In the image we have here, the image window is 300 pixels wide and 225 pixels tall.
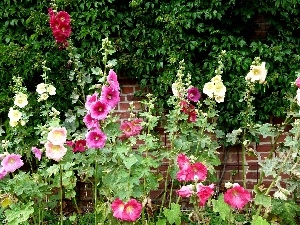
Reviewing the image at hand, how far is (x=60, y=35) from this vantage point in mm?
4141

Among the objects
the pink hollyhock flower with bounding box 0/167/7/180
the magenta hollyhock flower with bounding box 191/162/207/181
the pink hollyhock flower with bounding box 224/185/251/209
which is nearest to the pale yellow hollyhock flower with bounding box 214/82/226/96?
the magenta hollyhock flower with bounding box 191/162/207/181

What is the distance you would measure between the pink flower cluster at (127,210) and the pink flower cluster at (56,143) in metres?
0.39

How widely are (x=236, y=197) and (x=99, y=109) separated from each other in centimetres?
83

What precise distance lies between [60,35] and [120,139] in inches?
47.1

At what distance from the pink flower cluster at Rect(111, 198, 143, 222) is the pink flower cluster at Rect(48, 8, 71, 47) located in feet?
5.43

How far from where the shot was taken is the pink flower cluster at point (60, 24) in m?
4.09

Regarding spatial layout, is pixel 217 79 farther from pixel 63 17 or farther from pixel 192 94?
pixel 63 17

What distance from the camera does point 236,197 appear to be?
2.80 m

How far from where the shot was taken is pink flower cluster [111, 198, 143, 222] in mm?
2896

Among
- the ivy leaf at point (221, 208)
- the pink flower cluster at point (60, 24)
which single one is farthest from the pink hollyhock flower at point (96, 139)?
the pink flower cluster at point (60, 24)

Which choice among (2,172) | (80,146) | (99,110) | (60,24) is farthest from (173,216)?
(60,24)

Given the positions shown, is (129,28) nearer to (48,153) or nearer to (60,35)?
(60,35)

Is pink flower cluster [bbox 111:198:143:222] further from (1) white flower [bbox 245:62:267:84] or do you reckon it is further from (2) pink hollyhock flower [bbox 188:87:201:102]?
(2) pink hollyhock flower [bbox 188:87:201:102]

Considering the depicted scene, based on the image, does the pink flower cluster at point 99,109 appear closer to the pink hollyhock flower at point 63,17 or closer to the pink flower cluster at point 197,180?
the pink flower cluster at point 197,180
